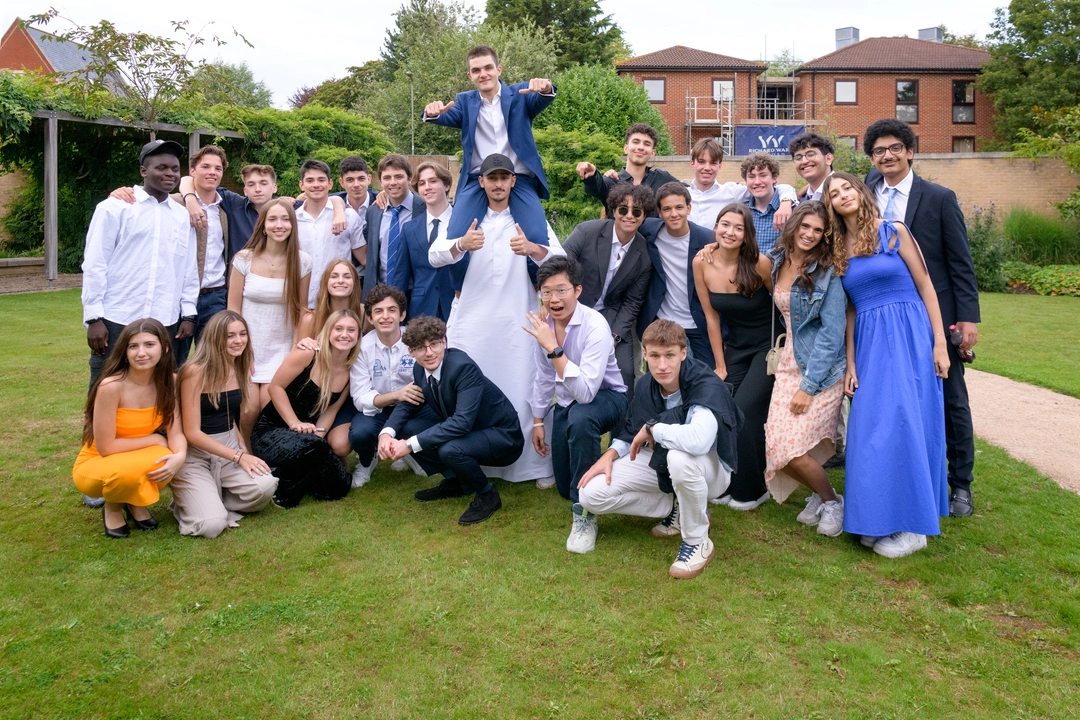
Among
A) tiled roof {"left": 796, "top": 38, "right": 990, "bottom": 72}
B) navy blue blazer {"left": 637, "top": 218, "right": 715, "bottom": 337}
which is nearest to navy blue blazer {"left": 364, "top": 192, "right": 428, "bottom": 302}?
navy blue blazer {"left": 637, "top": 218, "right": 715, "bottom": 337}

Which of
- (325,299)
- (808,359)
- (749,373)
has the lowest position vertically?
(749,373)

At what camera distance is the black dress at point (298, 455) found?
4926mm

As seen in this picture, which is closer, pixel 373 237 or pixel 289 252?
pixel 289 252

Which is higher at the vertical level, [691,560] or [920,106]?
[920,106]

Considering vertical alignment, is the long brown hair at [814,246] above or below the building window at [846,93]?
below

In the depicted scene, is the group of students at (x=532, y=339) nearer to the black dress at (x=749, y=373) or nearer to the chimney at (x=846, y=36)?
the black dress at (x=749, y=373)

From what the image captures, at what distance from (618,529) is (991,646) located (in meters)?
1.91

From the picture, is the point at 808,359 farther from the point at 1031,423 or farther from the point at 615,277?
the point at 1031,423

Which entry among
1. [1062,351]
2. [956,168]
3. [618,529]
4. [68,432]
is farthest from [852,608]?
[956,168]

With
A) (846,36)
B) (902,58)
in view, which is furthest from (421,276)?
(846,36)

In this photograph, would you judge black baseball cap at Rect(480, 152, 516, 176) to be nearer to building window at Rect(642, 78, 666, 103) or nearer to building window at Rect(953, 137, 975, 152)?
building window at Rect(642, 78, 666, 103)

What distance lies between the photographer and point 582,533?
429 centimetres

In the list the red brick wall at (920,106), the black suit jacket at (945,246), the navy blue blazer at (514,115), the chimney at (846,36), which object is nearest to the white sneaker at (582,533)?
the navy blue blazer at (514,115)

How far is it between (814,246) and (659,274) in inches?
48.0
